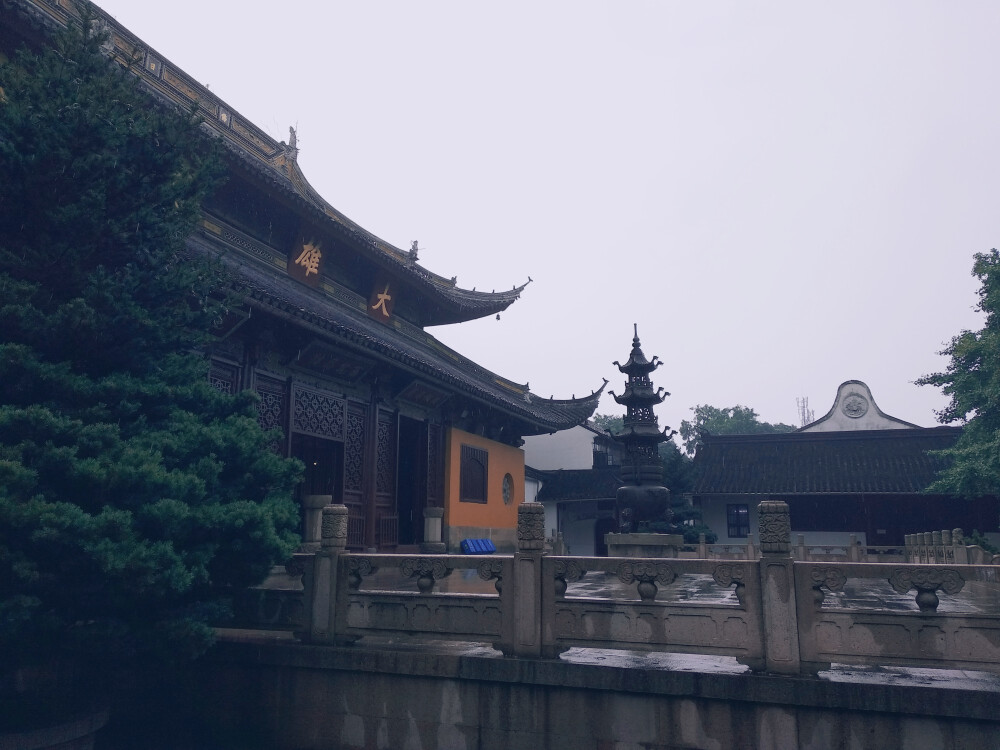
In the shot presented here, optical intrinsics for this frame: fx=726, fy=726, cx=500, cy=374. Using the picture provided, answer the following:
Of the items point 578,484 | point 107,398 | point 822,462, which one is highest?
point 822,462

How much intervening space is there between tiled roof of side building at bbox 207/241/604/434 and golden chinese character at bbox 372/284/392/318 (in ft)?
1.58

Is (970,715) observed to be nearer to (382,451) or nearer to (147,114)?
(147,114)

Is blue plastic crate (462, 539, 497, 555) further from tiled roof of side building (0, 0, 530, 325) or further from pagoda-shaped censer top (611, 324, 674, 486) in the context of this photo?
tiled roof of side building (0, 0, 530, 325)

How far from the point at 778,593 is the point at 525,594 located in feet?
6.78

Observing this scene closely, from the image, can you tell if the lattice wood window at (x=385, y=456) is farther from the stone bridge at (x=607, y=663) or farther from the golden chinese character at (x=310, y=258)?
the stone bridge at (x=607, y=663)

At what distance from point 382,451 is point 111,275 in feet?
29.7

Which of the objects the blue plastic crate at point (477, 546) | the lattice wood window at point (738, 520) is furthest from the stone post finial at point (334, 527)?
the lattice wood window at point (738, 520)

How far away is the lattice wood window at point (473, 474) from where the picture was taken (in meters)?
18.2

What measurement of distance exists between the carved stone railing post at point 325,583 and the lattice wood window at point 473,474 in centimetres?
1092

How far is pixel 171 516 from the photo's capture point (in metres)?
5.18

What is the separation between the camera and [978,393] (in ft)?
69.9

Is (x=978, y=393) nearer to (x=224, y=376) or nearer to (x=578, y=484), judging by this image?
(x=578, y=484)

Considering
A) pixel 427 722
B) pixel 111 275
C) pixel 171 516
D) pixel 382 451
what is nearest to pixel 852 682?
pixel 427 722

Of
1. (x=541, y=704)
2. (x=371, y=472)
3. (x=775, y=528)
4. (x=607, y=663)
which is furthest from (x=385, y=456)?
(x=775, y=528)
